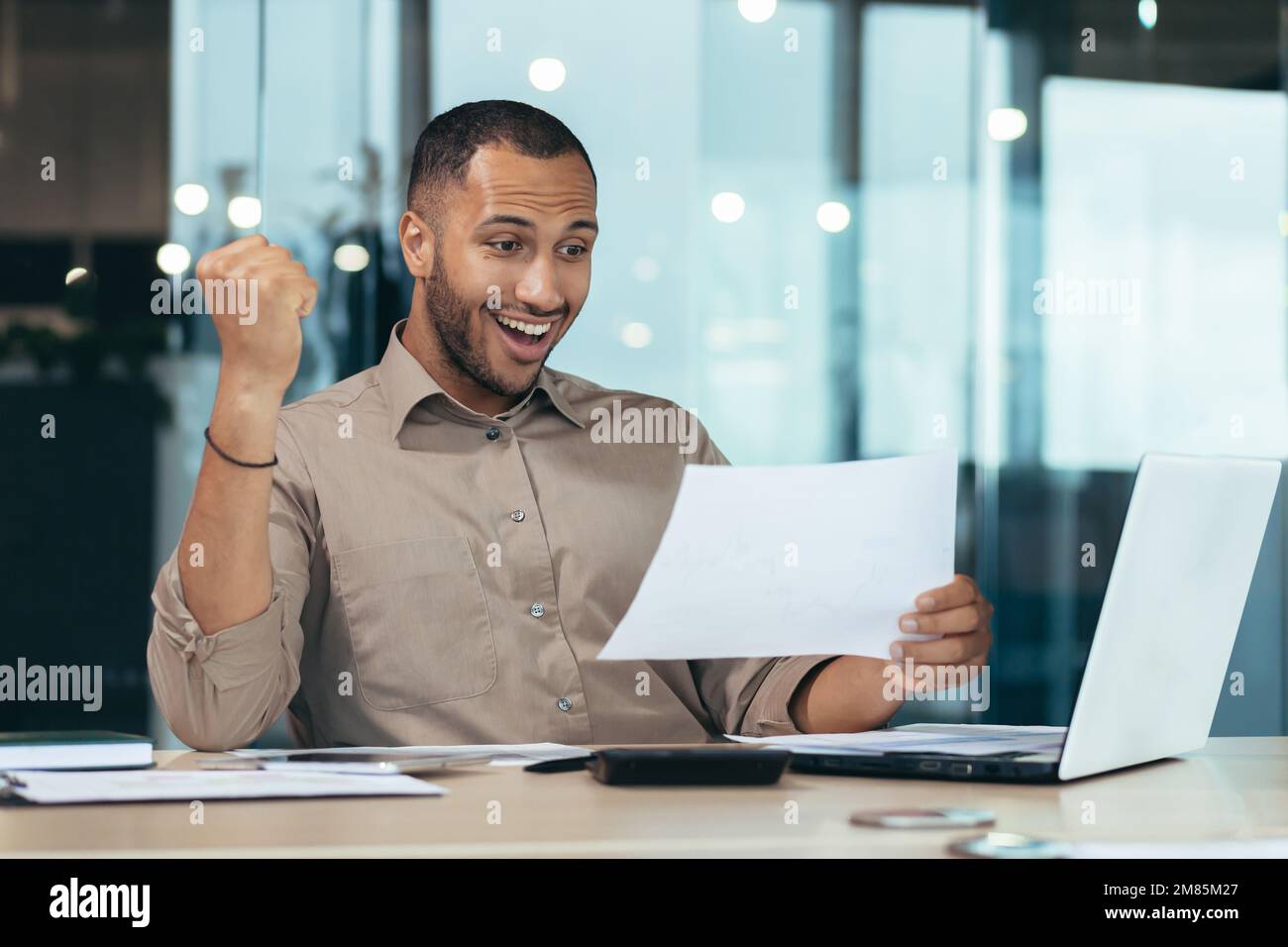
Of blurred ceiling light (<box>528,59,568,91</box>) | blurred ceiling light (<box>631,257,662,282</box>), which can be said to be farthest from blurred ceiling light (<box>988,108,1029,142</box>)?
blurred ceiling light (<box>528,59,568,91</box>)

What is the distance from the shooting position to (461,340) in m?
1.65

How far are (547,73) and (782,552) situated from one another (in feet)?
7.63

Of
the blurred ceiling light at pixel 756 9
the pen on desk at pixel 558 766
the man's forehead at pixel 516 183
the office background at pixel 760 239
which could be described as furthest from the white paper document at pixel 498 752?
the blurred ceiling light at pixel 756 9

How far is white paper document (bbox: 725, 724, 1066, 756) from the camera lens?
107cm

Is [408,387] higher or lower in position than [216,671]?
higher

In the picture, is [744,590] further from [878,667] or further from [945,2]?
[945,2]

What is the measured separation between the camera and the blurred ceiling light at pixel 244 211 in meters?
2.92

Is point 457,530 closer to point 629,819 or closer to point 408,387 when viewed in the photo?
point 408,387

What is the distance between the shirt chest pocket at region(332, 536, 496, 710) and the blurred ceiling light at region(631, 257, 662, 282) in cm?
172

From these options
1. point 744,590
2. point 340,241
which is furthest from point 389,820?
point 340,241

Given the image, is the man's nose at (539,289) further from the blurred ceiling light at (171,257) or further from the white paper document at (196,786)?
the blurred ceiling light at (171,257)

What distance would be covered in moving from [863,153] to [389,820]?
8.87ft

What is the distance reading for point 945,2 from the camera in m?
3.25

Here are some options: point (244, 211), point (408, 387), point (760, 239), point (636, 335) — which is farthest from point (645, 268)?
point (408, 387)
